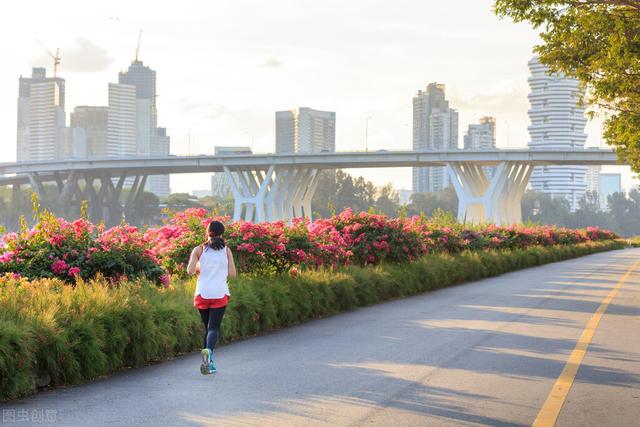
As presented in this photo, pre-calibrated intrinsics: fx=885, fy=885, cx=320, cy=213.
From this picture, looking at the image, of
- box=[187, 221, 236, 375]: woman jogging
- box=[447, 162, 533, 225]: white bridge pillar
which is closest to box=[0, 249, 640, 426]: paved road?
box=[187, 221, 236, 375]: woman jogging

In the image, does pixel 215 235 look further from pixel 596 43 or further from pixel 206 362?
pixel 596 43

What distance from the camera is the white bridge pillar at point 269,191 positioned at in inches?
3782

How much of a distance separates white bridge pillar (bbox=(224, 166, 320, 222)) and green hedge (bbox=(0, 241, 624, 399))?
80.3 m

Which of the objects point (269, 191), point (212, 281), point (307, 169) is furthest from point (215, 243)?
point (307, 169)

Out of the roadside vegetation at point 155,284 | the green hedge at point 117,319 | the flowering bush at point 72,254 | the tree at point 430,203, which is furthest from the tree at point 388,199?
the flowering bush at point 72,254

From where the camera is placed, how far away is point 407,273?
765 inches

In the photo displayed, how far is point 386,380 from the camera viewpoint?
8375mm

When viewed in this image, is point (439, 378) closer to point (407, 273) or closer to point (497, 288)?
point (407, 273)

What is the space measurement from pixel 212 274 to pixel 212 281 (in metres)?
0.07

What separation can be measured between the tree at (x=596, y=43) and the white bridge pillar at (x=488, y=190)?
64176 mm

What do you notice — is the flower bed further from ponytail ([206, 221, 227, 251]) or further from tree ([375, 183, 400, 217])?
tree ([375, 183, 400, 217])

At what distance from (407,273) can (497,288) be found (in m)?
2.86

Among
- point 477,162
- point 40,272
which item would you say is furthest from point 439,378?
point 477,162

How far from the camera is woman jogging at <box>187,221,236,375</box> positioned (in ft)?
29.5
